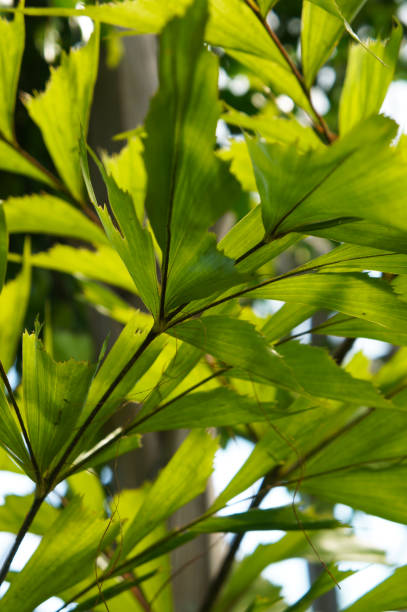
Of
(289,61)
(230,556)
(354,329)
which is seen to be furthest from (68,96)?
(230,556)

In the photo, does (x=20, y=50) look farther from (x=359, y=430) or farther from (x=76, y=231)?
(x=359, y=430)

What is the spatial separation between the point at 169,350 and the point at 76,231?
216 mm

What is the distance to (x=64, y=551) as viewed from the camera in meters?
0.32

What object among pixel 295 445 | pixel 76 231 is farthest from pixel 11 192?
pixel 295 445

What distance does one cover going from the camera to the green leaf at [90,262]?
1.75ft

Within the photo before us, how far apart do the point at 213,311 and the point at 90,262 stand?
28cm

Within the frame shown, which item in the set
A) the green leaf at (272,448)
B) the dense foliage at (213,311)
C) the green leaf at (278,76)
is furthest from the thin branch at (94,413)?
the green leaf at (278,76)

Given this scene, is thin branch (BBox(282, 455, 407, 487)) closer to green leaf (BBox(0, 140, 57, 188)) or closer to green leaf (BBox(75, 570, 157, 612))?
green leaf (BBox(75, 570, 157, 612))

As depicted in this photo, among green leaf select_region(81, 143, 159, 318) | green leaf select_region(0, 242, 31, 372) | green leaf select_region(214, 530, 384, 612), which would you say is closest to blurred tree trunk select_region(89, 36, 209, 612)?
green leaf select_region(214, 530, 384, 612)

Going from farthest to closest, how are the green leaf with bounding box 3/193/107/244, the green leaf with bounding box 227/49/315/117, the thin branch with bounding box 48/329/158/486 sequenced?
the green leaf with bounding box 3/193/107/244 → the green leaf with bounding box 227/49/315/117 → the thin branch with bounding box 48/329/158/486

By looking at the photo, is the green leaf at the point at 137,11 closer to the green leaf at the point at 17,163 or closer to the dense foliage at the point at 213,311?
the dense foliage at the point at 213,311

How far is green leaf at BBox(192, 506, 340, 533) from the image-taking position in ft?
1.12

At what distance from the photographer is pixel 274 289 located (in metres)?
0.26

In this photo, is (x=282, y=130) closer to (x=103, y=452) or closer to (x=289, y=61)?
(x=289, y=61)
